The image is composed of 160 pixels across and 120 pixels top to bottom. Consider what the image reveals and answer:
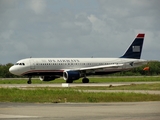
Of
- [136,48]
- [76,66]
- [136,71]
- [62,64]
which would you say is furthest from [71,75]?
[136,71]

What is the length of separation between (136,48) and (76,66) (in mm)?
10501

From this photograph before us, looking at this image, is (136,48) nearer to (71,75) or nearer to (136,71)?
(71,75)

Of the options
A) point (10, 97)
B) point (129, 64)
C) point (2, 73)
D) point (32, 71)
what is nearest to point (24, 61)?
point (32, 71)

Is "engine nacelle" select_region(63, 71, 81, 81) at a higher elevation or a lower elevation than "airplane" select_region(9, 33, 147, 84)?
lower

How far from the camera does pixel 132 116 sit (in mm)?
21531

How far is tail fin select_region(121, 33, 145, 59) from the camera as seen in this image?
3125 inches

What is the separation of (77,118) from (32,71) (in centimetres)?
5077

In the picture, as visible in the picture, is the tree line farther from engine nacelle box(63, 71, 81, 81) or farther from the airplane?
engine nacelle box(63, 71, 81, 81)

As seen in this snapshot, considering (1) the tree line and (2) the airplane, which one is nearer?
(2) the airplane

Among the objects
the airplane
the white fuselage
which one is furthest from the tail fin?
the white fuselage

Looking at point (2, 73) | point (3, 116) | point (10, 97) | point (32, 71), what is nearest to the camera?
point (3, 116)

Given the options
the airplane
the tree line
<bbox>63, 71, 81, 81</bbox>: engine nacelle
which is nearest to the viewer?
<bbox>63, 71, 81, 81</bbox>: engine nacelle

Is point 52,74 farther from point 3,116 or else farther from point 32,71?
point 3,116

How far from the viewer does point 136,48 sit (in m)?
79.9
